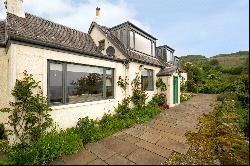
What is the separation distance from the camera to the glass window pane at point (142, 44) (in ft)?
50.5

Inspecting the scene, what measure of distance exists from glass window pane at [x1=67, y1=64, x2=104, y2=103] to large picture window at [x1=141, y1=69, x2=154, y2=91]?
15.1ft

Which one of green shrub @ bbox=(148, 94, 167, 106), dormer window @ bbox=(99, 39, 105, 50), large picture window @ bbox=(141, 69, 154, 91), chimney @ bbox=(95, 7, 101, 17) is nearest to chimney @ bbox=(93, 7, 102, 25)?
chimney @ bbox=(95, 7, 101, 17)

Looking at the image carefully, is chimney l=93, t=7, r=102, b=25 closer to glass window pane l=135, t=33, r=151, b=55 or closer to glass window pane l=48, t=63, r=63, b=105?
glass window pane l=135, t=33, r=151, b=55

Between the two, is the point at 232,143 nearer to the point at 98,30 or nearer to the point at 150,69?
the point at 150,69

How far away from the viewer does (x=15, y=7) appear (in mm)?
10477

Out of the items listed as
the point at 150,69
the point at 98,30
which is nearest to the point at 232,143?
the point at 150,69

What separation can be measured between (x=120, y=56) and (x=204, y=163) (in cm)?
884

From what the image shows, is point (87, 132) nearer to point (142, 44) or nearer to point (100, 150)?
point (100, 150)

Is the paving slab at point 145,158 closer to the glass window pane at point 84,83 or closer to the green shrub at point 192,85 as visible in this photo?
the glass window pane at point 84,83

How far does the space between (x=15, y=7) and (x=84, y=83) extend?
19.3ft

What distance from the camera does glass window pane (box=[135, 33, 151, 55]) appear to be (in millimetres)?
15406

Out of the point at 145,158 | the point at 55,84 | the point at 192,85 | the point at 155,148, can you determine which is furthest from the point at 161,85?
A: the point at 192,85

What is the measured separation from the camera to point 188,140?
7.77 meters

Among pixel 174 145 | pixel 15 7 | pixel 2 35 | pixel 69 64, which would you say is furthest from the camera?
pixel 15 7
